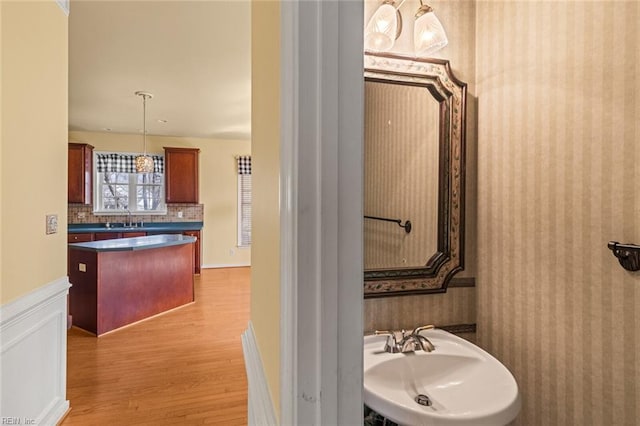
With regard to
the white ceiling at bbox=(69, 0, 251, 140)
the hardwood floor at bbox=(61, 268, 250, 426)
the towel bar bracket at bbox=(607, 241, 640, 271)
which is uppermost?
the white ceiling at bbox=(69, 0, 251, 140)

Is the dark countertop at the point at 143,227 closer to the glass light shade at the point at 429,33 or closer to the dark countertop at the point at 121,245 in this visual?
the dark countertop at the point at 121,245

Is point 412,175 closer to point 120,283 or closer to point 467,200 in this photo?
point 467,200

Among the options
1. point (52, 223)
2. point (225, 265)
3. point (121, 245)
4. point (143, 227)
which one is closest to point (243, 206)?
point (225, 265)

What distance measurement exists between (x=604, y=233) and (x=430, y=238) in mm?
563

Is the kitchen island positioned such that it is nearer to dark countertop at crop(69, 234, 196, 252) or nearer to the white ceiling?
dark countertop at crop(69, 234, 196, 252)

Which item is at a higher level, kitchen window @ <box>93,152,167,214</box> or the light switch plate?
kitchen window @ <box>93,152,167,214</box>

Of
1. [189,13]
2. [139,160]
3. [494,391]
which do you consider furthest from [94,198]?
[494,391]

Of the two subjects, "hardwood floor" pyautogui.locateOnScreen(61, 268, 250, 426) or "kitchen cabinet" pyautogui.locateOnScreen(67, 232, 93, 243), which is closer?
"hardwood floor" pyautogui.locateOnScreen(61, 268, 250, 426)

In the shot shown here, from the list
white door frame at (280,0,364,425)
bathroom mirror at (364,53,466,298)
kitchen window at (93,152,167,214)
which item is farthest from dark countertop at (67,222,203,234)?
white door frame at (280,0,364,425)

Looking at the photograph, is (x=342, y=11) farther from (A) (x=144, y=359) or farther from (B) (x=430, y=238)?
(A) (x=144, y=359)

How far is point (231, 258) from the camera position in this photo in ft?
21.3

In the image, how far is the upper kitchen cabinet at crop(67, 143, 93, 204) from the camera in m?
5.22

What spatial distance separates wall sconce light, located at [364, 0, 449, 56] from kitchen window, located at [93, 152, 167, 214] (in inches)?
228

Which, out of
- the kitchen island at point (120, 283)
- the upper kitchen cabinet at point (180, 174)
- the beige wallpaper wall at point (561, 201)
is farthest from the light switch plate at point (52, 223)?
the upper kitchen cabinet at point (180, 174)
